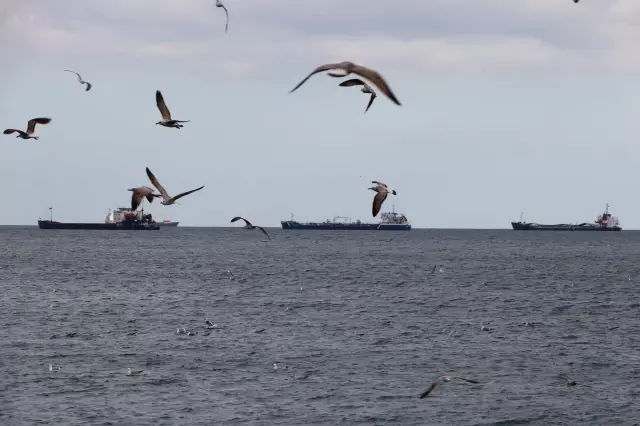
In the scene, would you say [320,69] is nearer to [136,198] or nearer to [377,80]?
[377,80]

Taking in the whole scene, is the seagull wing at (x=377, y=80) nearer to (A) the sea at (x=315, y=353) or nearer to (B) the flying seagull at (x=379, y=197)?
(B) the flying seagull at (x=379, y=197)

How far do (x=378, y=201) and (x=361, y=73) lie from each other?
9902 mm

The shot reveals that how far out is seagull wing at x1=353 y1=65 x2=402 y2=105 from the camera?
12.2 meters

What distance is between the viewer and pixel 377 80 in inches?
493

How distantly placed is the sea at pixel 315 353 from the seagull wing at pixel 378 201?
17508 mm

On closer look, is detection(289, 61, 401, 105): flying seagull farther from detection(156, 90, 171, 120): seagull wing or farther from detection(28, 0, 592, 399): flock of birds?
detection(156, 90, 171, 120): seagull wing

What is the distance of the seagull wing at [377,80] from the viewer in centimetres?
1216

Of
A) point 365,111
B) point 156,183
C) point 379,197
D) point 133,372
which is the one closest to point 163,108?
point 156,183

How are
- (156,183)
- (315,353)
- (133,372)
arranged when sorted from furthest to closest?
(315,353), (133,372), (156,183)

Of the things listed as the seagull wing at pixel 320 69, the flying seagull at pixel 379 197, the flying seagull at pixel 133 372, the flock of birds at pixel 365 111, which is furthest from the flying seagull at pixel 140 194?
the flying seagull at pixel 133 372

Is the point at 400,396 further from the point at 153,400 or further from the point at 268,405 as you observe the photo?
the point at 153,400

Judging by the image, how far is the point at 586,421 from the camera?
3972 cm

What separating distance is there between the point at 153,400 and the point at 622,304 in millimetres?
58273

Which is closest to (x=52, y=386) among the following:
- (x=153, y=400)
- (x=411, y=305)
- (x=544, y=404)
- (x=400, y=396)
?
(x=153, y=400)
